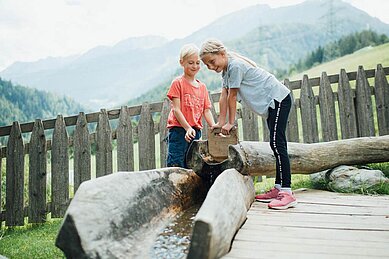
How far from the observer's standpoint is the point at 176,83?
3.79m

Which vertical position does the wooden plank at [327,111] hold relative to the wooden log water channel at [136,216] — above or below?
above

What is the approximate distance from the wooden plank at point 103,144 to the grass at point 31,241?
90cm

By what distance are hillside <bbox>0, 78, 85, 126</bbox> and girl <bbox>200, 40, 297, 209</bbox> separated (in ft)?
96.7

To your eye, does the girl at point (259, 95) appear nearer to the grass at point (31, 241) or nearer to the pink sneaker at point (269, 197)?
the pink sneaker at point (269, 197)

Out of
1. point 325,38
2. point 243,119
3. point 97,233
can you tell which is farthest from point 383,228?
point 325,38

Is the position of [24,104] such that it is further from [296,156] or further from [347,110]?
[296,156]

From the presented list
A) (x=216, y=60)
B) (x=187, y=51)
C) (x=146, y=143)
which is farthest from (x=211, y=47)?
(x=146, y=143)

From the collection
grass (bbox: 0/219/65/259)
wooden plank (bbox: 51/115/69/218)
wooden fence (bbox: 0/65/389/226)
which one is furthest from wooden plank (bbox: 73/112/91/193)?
grass (bbox: 0/219/65/259)

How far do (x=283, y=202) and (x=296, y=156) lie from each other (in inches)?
38.8

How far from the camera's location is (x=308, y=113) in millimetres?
5898

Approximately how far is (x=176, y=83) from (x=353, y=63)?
114ft

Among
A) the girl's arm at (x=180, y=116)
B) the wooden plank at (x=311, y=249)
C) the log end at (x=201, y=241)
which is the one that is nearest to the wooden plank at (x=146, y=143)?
the girl's arm at (x=180, y=116)

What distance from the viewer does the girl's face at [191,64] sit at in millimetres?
3684

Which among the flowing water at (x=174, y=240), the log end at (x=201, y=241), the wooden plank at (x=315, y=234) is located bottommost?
the wooden plank at (x=315, y=234)
